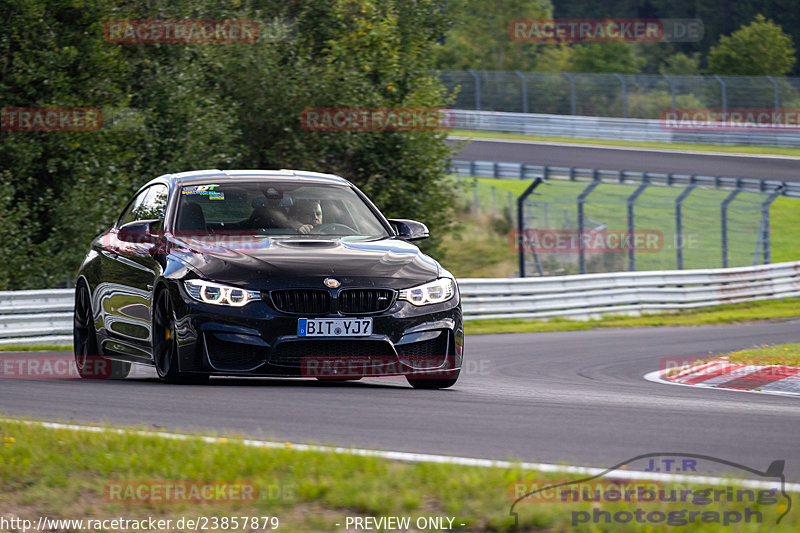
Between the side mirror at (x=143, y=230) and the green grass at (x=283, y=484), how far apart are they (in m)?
3.01

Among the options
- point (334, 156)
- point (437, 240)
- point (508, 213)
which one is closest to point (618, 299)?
point (437, 240)

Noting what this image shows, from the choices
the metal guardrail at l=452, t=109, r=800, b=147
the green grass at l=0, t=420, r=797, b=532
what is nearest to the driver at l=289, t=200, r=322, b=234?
the green grass at l=0, t=420, r=797, b=532

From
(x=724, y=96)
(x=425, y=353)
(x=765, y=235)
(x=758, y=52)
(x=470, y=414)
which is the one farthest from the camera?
(x=758, y=52)

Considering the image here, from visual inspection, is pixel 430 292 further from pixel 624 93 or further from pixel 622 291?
pixel 624 93

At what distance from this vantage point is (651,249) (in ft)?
95.2

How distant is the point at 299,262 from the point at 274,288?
0.31 m

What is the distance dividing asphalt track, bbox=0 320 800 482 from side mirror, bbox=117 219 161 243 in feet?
3.48

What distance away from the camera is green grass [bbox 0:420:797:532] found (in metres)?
4.35

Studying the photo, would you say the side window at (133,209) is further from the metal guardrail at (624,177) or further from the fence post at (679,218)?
the metal guardrail at (624,177)

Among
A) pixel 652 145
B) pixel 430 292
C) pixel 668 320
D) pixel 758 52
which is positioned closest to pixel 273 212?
pixel 430 292

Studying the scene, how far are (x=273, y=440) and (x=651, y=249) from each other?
24.0 m

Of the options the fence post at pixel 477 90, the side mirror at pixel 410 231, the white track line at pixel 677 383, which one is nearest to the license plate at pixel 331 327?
the side mirror at pixel 410 231

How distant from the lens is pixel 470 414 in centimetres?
689

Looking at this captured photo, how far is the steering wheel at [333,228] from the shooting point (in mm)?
9062
